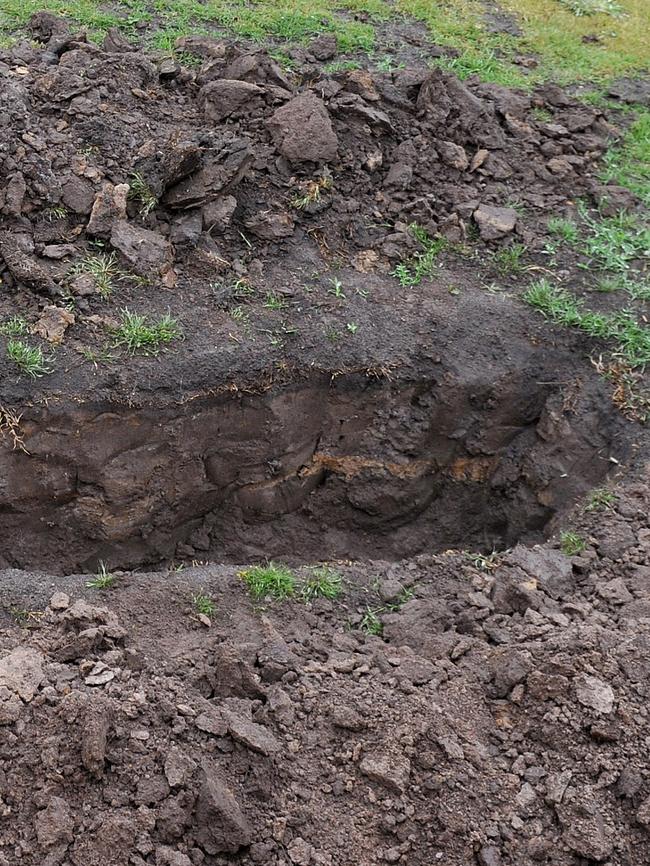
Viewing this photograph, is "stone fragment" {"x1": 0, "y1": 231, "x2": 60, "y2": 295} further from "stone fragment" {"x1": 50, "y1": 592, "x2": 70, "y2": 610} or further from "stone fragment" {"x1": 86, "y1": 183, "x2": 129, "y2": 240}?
"stone fragment" {"x1": 50, "y1": 592, "x2": 70, "y2": 610}

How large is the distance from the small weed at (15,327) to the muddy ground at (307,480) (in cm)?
5

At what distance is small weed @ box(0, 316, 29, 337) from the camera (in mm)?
5297

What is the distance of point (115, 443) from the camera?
5.32 metres

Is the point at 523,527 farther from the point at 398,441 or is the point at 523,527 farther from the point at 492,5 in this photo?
the point at 492,5

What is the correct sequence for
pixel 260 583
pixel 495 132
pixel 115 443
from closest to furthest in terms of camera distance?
1. pixel 260 583
2. pixel 115 443
3. pixel 495 132

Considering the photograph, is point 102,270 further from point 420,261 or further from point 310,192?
point 420,261

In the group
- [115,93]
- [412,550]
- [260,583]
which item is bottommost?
[412,550]

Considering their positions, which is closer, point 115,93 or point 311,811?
point 311,811

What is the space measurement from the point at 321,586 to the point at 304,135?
3097 mm

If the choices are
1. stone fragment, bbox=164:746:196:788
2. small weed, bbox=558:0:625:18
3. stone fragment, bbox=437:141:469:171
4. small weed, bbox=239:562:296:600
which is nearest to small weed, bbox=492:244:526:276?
stone fragment, bbox=437:141:469:171

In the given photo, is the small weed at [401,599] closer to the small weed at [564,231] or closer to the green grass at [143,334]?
the green grass at [143,334]

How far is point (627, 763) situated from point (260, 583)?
1915 millimetres

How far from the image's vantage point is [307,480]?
19.4 feet

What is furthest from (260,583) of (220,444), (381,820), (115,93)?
(115,93)
